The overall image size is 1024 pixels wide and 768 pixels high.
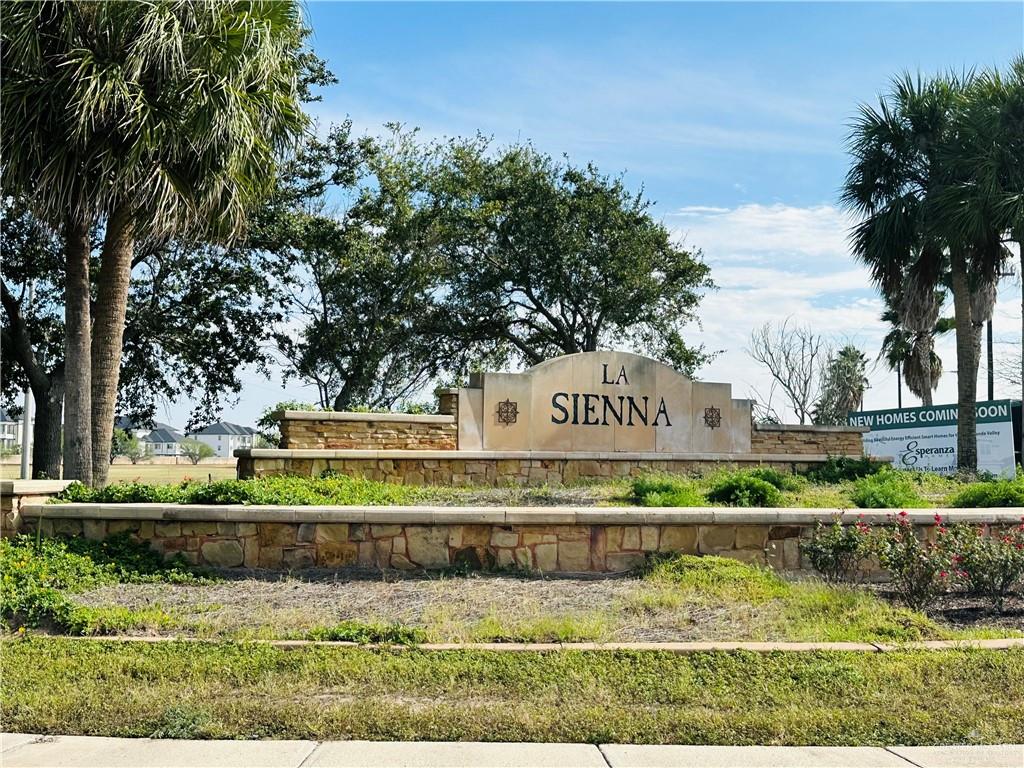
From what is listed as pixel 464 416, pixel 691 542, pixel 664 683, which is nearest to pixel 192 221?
pixel 464 416

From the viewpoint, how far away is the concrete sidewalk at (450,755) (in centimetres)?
438

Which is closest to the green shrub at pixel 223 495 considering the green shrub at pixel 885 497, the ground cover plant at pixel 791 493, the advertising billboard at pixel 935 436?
the ground cover plant at pixel 791 493

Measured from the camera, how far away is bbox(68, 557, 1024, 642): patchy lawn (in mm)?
6672

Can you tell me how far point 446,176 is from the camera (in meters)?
23.2

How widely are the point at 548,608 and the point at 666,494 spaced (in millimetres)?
4723

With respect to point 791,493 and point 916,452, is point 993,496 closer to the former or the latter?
point 791,493

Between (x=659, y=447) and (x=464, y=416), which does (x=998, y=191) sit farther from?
(x=464, y=416)

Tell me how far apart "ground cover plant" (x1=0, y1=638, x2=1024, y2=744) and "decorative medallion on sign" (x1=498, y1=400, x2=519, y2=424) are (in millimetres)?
10228

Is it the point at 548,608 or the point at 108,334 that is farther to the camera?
the point at 108,334

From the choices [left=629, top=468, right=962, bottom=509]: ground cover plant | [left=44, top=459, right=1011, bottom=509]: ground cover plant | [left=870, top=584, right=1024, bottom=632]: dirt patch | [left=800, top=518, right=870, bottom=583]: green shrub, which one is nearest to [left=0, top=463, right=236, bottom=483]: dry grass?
[left=44, top=459, right=1011, bottom=509]: ground cover plant

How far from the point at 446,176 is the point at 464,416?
9285mm

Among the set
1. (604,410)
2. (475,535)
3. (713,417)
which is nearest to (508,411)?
(604,410)

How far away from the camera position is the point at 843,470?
16969 millimetres

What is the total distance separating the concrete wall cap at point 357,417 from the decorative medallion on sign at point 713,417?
17.2 ft
